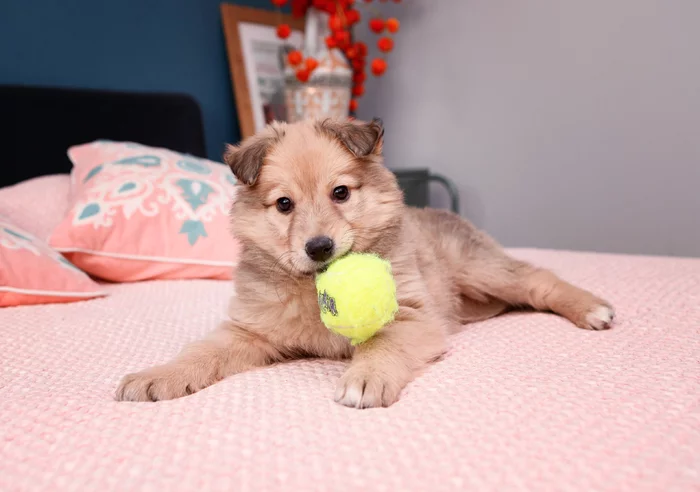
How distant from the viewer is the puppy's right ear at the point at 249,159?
150 cm

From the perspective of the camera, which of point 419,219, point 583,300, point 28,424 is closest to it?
point 28,424

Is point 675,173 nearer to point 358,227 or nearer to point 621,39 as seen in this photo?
point 621,39

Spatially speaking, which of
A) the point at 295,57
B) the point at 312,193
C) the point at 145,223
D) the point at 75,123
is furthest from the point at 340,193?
the point at 295,57

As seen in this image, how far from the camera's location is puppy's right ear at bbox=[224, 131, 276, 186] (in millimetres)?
1501

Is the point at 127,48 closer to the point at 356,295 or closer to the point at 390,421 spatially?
the point at 356,295

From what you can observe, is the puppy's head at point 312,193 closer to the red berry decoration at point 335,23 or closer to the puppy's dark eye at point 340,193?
the puppy's dark eye at point 340,193

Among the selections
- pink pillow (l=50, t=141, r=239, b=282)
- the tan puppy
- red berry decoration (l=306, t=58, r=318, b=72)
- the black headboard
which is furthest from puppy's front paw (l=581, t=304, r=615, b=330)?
the black headboard

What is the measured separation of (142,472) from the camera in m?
0.86

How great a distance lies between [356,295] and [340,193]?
38 cm

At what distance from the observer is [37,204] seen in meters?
2.58

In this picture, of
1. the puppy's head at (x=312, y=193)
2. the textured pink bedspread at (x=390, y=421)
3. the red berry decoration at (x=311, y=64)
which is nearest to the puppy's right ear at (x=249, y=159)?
the puppy's head at (x=312, y=193)

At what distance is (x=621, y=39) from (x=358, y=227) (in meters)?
2.65

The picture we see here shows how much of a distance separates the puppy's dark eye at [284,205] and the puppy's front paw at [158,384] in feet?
1.59

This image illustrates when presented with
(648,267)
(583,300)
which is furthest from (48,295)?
(648,267)
